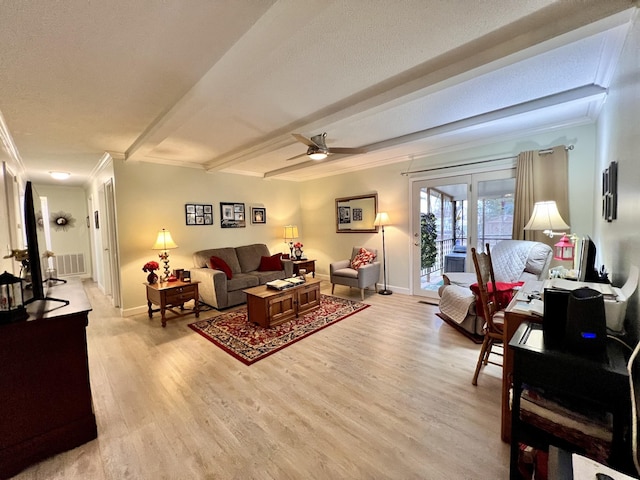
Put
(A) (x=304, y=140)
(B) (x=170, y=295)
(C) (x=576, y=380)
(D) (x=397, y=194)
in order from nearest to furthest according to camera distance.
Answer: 1. (C) (x=576, y=380)
2. (A) (x=304, y=140)
3. (B) (x=170, y=295)
4. (D) (x=397, y=194)

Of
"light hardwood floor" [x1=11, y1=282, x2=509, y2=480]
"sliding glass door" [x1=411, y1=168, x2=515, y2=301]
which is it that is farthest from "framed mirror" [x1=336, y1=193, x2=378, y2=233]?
"light hardwood floor" [x1=11, y1=282, x2=509, y2=480]

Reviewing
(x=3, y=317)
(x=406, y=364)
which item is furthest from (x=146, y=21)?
(x=406, y=364)

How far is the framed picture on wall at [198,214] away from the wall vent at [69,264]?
4.63m

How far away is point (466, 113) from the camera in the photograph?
2.88 m

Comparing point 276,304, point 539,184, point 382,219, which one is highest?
point 539,184

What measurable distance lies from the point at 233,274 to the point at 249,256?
1.79 ft

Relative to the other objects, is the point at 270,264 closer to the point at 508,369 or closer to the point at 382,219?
the point at 382,219

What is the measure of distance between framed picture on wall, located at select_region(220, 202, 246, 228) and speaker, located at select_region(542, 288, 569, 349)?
494cm

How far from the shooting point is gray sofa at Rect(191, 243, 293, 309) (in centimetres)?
405

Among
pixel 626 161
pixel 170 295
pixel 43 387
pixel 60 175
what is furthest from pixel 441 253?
pixel 60 175

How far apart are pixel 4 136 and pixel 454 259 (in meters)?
6.04

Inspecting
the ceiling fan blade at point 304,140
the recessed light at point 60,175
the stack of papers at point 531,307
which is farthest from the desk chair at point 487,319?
the recessed light at point 60,175

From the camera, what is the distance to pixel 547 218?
256 centimetres

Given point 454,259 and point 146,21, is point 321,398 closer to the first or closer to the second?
point 146,21
